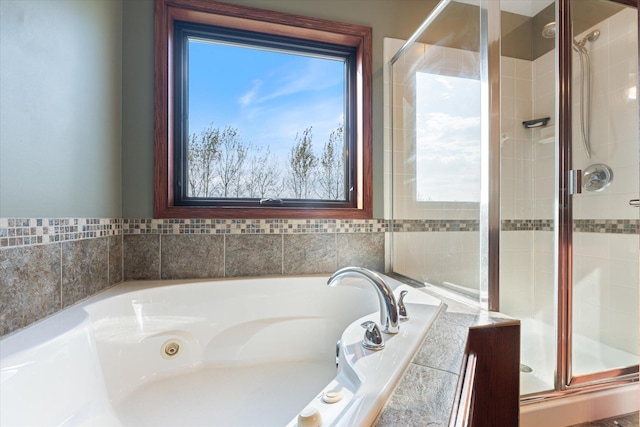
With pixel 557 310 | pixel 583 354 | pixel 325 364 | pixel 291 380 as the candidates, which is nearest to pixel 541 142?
pixel 557 310

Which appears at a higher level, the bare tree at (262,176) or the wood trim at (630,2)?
the wood trim at (630,2)

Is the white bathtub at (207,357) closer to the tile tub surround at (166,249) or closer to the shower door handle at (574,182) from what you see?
the tile tub surround at (166,249)

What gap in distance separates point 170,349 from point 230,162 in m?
0.98

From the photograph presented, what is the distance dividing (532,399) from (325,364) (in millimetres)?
808

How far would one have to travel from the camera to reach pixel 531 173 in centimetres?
166

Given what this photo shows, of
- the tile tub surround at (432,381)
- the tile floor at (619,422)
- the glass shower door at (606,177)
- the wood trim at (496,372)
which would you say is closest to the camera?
the tile tub surround at (432,381)

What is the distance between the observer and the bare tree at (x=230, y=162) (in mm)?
1666

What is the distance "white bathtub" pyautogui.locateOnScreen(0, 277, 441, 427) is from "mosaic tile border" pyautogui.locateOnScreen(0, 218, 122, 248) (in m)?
0.24

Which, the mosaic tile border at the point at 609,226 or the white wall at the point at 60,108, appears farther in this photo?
the mosaic tile border at the point at 609,226

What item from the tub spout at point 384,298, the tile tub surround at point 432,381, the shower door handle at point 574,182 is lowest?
the tile tub surround at point 432,381

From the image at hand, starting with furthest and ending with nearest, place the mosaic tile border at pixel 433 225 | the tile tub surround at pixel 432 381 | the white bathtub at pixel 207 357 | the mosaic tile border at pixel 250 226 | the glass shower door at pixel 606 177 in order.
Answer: the mosaic tile border at pixel 250 226 → the glass shower door at pixel 606 177 → the mosaic tile border at pixel 433 225 → the white bathtub at pixel 207 357 → the tile tub surround at pixel 432 381

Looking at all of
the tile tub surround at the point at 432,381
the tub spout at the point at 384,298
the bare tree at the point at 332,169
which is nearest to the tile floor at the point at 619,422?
the tile tub surround at the point at 432,381

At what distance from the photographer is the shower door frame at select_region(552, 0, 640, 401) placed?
1.20 meters

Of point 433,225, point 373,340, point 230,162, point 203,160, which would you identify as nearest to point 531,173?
point 433,225
